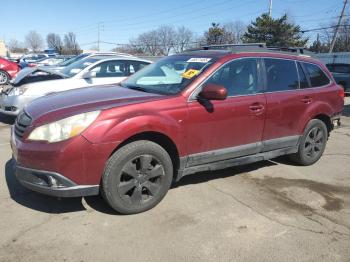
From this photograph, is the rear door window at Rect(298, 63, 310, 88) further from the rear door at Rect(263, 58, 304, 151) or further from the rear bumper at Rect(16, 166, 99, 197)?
the rear bumper at Rect(16, 166, 99, 197)

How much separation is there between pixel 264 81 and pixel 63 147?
2.82m

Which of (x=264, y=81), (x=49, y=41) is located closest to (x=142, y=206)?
(x=264, y=81)

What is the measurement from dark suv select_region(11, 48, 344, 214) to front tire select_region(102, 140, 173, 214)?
0.01 meters

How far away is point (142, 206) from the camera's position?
416 centimetres

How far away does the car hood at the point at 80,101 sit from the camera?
390 centimetres

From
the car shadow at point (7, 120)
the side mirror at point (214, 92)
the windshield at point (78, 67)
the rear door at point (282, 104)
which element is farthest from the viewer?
the windshield at point (78, 67)

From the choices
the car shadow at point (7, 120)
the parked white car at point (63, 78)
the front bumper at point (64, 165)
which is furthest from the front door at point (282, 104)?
the car shadow at point (7, 120)

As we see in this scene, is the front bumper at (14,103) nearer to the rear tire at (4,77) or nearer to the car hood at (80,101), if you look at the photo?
the car hood at (80,101)

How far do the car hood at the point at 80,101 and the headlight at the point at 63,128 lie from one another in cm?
→ 6

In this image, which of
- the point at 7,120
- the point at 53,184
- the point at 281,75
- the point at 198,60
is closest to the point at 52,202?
the point at 53,184

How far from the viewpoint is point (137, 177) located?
13.4ft

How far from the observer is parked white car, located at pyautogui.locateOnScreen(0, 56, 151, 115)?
8.27m

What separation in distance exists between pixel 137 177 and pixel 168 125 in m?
0.64

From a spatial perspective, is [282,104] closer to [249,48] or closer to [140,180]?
[249,48]
